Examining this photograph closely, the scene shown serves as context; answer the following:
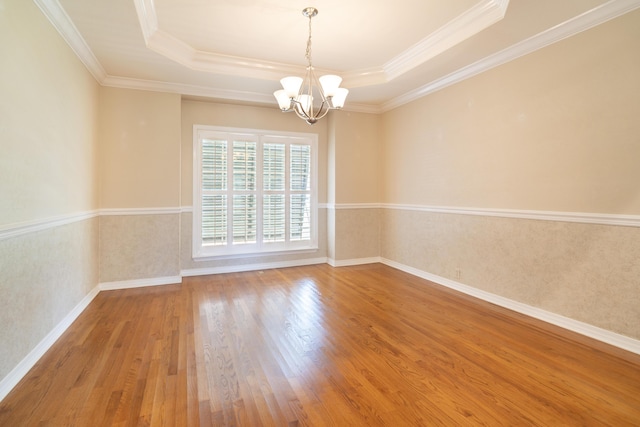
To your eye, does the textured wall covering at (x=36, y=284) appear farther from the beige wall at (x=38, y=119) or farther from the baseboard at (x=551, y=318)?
the baseboard at (x=551, y=318)

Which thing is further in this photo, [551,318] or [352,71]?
[352,71]

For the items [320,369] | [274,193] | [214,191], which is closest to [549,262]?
[320,369]

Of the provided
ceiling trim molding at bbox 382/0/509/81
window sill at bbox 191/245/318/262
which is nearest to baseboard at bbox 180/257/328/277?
window sill at bbox 191/245/318/262

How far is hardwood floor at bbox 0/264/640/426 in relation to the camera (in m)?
1.73

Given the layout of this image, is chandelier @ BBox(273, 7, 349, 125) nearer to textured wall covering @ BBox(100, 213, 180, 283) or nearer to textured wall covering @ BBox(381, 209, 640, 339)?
textured wall covering @ BBox(381, 209, 640, 339)

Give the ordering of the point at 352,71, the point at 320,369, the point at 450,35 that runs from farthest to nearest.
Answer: the point at 352,71 → the point at 450,35 → the point at 320,369

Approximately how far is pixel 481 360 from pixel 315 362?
1.24 meters

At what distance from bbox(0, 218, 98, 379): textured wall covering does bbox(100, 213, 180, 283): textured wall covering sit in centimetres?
61

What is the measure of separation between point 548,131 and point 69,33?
14.6 feet

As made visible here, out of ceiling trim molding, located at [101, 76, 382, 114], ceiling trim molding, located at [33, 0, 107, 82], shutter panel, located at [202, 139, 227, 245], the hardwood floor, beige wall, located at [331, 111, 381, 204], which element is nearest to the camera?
the hardwood floor

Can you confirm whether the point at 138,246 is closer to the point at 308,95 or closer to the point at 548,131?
the point at 308,95

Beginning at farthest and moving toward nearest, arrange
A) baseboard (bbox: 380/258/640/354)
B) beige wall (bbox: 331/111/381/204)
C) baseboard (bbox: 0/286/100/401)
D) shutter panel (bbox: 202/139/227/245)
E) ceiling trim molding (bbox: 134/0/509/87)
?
beige wall (bbox: 331/111/381/204) < shutter panel (bbox: 202/139/227/245) < ceiling trim molding (bbox: 134/0/509/87) < baseboard (bbox: 380/258/640/354) < baseboard (bbox: 0/286/100/401)

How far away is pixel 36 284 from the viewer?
7.52ft

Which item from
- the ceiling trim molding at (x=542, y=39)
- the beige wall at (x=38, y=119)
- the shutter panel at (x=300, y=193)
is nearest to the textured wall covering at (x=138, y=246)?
the beige wall at (x=38, y=119)
